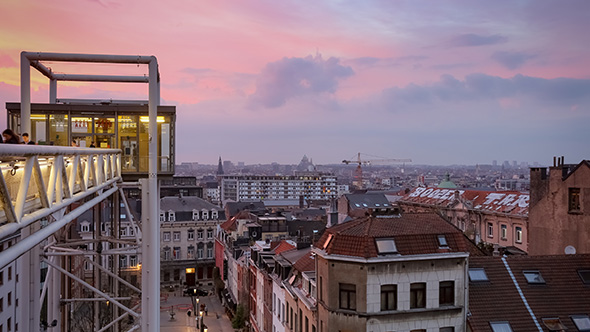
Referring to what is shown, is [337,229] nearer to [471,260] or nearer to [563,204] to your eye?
[471,260]

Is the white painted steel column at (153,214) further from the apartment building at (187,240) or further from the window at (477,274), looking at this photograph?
the apartment building at (187,240)

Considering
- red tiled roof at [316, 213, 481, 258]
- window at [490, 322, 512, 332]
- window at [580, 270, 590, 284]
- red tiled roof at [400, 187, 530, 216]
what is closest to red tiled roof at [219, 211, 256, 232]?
red tiled roof at [400, 187, 530, 216]

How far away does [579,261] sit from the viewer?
32344 millimetres

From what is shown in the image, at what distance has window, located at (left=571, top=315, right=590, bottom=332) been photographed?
2869cm

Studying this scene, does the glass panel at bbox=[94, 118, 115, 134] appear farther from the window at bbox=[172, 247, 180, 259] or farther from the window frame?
the window at bbox=[172, 247, 180, 259]

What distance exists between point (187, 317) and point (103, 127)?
5061 cm

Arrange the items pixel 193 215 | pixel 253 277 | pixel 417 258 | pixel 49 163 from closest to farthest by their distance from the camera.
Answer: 1. pixel 49 163
2. pixel 417 258
3. pixel 253 277
4. pixel 193 215

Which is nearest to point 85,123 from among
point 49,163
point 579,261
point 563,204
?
point 49,163

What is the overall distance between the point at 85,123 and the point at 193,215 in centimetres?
7005

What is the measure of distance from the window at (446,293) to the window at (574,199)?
18393mm

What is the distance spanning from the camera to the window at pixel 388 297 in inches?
1094

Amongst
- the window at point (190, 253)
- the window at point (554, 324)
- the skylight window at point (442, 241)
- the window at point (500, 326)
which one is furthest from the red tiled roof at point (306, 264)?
the window at point (190, 253)

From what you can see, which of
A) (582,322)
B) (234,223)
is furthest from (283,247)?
(582,322)

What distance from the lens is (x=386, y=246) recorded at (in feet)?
92.3
